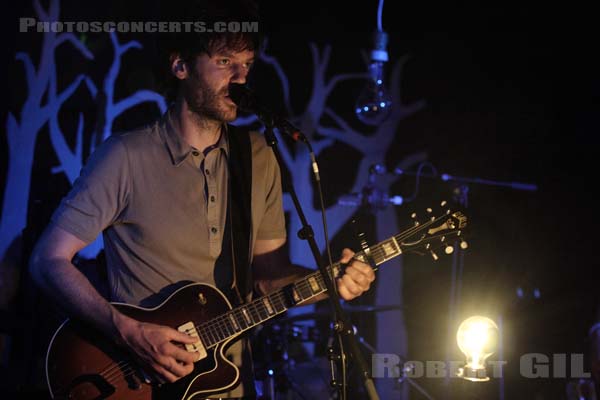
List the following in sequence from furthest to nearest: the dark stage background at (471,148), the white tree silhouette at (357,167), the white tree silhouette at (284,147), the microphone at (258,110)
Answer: the white tree silhouette at (357,167)
the white tree silhouette at (284,147)
the dark stage background at (471,148)
the microphone at (258,110)

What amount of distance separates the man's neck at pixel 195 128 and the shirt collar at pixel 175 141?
1.0 inches

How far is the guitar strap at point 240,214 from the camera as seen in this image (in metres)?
2.71

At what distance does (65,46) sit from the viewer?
5.49m

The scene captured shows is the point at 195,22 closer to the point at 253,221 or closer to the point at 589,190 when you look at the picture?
the point at 253,221

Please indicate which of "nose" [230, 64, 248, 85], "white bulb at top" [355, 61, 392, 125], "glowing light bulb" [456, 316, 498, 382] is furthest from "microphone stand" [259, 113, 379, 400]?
"white bulb at top" [355, 61, 392, 125]

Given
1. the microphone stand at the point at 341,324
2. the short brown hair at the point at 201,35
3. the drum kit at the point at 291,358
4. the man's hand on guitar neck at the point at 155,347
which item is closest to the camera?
the microphone stand at the point at 341,324

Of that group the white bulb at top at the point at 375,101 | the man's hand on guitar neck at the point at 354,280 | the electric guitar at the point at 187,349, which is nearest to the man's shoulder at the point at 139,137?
the electric guitar at the point at 187,349

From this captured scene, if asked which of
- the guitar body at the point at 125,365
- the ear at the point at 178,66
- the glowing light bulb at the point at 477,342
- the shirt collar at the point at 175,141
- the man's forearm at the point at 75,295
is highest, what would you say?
the ear at the point at 178,66

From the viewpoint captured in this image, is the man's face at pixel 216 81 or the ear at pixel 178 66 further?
the ear at pixel 178 66

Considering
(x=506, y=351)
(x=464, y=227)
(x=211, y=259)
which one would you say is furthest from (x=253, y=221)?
(x=506, y=351)

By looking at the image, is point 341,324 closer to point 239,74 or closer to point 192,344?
point 192,344

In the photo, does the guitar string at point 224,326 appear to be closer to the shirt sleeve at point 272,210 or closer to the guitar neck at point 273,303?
the guitar neck at point 273,303

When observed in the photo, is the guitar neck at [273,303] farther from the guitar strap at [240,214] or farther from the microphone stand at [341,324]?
the microphone stand at [341,324]

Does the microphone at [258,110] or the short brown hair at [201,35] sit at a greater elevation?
the short brown hair at [201,35]
